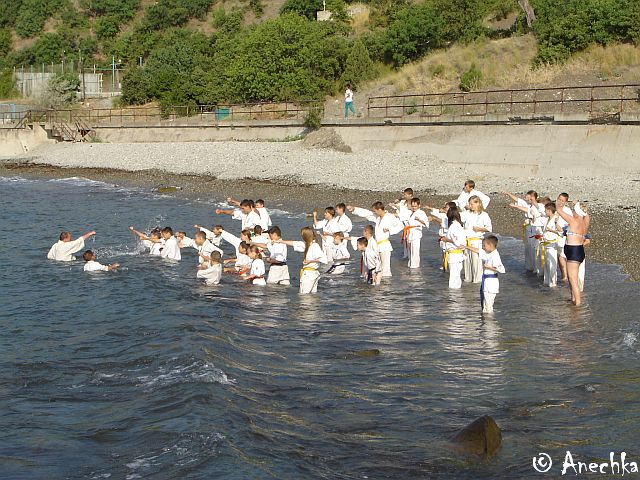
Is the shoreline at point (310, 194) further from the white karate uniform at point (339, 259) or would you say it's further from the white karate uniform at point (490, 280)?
the white karate uniform at point (339, 259)

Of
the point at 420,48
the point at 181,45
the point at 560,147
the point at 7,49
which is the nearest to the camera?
the point at 560,147

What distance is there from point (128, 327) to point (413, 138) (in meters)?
23.7

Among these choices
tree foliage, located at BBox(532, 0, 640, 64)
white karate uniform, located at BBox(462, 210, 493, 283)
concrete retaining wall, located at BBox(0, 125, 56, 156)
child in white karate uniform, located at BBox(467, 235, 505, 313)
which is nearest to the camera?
child in white karate uniform, located at BBox(467, 235, 505, 313)

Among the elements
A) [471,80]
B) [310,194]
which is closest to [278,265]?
[310,194]

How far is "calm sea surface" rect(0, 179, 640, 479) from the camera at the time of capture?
29.9ft

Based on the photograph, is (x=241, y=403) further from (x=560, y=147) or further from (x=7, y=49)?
(x=7, y=49)

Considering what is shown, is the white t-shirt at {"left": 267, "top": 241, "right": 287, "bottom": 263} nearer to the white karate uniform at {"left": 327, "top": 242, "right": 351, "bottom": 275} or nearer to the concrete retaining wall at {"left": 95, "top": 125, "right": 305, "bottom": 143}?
the white karate uniform at {"left": 327, "top": 242, "right": 351, "bottom": 275}

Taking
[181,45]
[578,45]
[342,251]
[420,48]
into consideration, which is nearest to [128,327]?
Answer: [342,251]

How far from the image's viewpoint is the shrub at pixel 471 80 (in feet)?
146

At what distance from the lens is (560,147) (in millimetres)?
30797

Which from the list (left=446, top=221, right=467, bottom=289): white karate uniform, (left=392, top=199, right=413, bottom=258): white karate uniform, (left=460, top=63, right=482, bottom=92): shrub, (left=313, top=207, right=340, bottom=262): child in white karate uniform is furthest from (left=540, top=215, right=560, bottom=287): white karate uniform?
(left=460, top=63, right=482, bottom=92): shrub

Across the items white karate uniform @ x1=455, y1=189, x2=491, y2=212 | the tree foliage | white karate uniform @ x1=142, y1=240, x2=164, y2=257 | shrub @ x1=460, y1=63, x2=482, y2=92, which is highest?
the tree foliage

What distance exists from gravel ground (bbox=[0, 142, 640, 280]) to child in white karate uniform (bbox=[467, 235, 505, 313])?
3.84m

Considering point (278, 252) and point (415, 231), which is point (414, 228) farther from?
point (278, 252)
